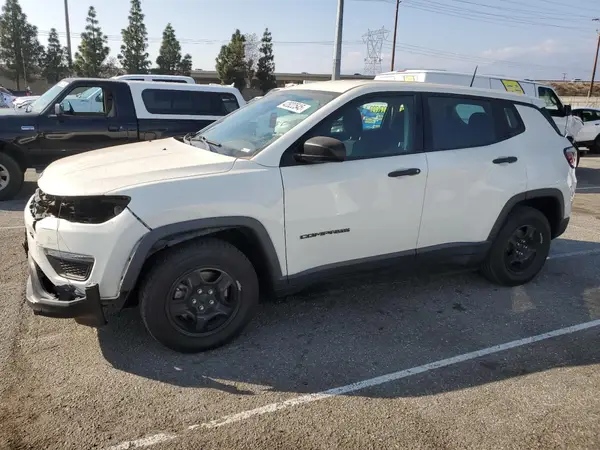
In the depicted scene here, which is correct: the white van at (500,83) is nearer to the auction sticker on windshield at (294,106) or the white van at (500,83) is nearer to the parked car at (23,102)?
the auction sticker on windshield at (294,106)

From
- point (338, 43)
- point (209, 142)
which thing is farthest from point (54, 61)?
point (209, 142)

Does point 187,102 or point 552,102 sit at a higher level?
point 552,102

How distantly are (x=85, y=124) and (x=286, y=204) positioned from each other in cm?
588

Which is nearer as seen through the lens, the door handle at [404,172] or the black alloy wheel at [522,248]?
the door handle at [404,172]

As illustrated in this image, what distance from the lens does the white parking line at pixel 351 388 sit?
8.32ft

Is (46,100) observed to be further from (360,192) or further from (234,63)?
(234,63)

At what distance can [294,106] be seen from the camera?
12.7ft

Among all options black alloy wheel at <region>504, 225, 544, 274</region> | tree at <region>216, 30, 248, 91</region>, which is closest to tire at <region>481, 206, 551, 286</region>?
black alloy wheel at <region>504, 225, 544, 274</region>

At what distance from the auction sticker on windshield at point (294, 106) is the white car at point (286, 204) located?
2 cm

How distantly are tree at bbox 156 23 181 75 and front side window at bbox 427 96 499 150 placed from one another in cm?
5999

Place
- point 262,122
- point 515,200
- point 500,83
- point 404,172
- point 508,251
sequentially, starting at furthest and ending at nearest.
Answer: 1. point 500,83
2. point 508,251
3. point 515,200
4. point 262,122
5. point 404,172

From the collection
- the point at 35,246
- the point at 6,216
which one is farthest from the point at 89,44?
the point at 35,246

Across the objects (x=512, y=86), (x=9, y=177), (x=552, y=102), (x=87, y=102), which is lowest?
(x=9, y=177)

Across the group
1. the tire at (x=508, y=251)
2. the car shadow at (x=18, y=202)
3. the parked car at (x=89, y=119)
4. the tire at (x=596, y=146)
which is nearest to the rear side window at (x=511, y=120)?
the tire at (x=508, y=251)
